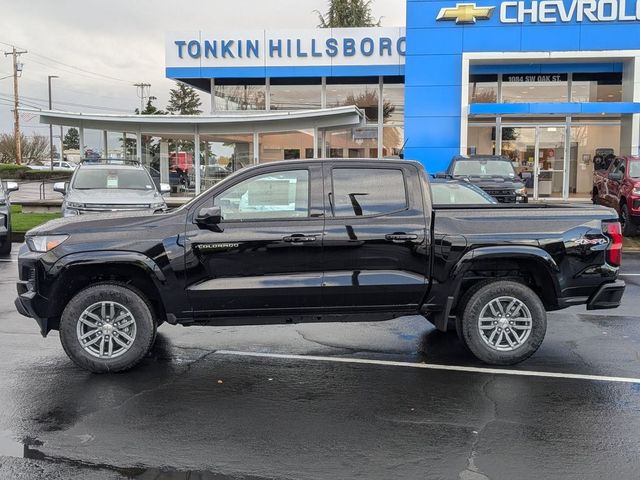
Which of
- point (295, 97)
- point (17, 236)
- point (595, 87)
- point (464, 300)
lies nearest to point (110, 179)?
point (17, 236)

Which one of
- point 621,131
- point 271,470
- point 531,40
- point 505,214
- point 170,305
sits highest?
point 531,40

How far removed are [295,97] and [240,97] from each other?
253cm

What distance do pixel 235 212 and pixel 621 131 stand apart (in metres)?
21.8

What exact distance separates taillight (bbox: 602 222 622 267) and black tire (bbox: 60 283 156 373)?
426cm

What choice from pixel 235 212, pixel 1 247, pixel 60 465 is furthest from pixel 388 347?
pixel 1 247

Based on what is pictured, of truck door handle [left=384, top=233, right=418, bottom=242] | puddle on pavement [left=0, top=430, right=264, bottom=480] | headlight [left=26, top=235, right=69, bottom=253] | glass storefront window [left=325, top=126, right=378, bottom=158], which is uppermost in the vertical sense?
glass storefront window [left=325, top=126, right=378, bottom=158]

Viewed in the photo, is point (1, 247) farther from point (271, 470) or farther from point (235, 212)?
point (271, 470)

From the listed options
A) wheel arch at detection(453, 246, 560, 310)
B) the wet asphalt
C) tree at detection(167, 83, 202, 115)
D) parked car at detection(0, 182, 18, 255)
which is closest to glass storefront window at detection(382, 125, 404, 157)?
parked car at detection(0, 182, 18, 255)

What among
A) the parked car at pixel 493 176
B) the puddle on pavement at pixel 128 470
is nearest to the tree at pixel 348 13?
the parked car at pixel 493 176

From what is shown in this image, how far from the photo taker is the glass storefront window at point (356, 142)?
28438 mm

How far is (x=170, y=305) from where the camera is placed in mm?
5785

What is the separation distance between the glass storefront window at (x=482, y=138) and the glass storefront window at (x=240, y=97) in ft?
Result: 32.7

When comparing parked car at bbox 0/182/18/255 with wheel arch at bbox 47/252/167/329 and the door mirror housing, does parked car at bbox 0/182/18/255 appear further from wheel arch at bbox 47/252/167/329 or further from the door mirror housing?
the door mirror housing

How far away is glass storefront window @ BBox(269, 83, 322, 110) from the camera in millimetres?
30000
